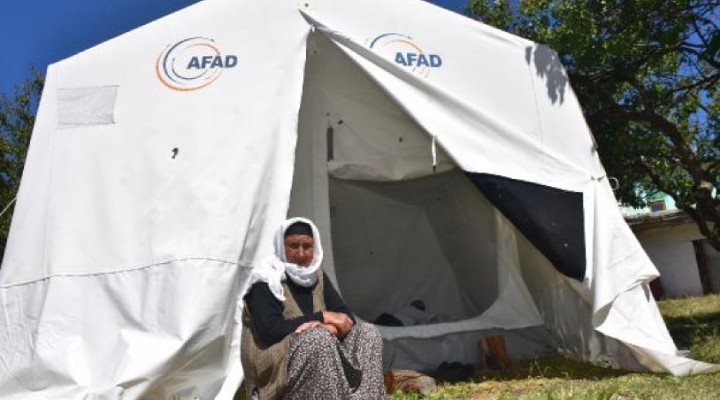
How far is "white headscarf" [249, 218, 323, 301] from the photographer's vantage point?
115 inches

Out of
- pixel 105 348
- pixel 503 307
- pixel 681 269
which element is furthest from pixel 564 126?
pixel 681 269

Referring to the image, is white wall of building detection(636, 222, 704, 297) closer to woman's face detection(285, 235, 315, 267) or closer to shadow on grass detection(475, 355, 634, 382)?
shadow on grass detection(475, 355, 634, 382)

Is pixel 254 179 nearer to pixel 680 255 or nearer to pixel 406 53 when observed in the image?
pixel 406 53

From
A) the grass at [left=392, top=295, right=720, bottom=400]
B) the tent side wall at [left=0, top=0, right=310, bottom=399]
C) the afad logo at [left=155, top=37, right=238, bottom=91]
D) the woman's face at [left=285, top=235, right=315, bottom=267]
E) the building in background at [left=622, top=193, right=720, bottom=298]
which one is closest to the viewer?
the woman's face at [left=285, top=235, right=315, bottom=267]

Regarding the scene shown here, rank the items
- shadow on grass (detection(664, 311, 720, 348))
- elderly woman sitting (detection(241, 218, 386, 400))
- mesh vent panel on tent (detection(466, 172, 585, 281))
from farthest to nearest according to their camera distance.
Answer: shadow on grass (detection(664, 311, 720, 348)), mesh vent panel on tent (detection(466, 172, 585, 281)), elderly woman sitting (detection(241, 218, 386, 400))

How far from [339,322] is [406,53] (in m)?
2.23

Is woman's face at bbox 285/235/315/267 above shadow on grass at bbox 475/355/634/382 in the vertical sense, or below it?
above

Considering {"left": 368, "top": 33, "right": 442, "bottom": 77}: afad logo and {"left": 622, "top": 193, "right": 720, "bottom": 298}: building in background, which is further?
{"left": 622, "top": 193, "right": 720, "bottom": 298}: building in background

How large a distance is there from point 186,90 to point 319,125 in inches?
41.6

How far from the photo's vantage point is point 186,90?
4.13 metres

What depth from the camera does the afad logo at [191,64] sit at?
4160 mm

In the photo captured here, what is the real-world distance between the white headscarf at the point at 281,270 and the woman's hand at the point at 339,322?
0.23m

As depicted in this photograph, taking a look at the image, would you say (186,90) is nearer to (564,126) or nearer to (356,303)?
(564,126)

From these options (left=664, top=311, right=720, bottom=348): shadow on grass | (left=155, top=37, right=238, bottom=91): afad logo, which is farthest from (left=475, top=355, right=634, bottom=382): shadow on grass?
(left=155, top=37, right=238, bottom=91): afad logo
